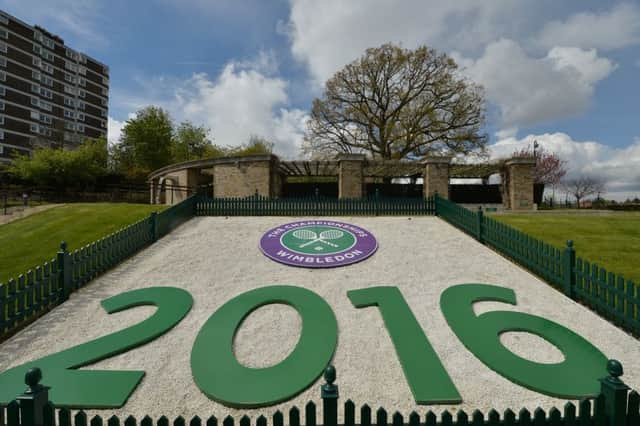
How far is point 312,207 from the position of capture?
1323 cm

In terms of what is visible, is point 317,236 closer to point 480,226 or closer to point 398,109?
point 480,226

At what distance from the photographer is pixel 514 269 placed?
7633 millimetres

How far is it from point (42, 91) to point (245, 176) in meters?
59.8

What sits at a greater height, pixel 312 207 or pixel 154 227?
pixel 312 207

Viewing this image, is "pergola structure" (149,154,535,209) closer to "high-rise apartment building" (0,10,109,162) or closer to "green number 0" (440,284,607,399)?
"green number 0" (440,284,607,399)

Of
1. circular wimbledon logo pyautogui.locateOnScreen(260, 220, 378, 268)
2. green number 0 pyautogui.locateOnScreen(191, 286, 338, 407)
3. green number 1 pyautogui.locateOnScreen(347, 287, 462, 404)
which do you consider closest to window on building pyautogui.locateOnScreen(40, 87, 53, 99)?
circular wimbledon logo pyautogui.locateOnScreen(260, 220, 378, 268)

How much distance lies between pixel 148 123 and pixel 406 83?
37042 mm

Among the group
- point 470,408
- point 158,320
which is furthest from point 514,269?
point 158,320

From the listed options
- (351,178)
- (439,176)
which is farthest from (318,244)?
(439,176)

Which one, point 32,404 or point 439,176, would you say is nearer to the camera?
point 32,404

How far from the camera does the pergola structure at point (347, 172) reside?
69.4 feet

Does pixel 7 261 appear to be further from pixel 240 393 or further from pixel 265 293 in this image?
pixel 240 393

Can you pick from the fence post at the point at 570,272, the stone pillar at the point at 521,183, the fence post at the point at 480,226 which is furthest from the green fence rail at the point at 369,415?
the stone pillar at the point at 521,183

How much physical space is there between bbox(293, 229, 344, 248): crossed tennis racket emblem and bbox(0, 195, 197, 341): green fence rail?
484cm
